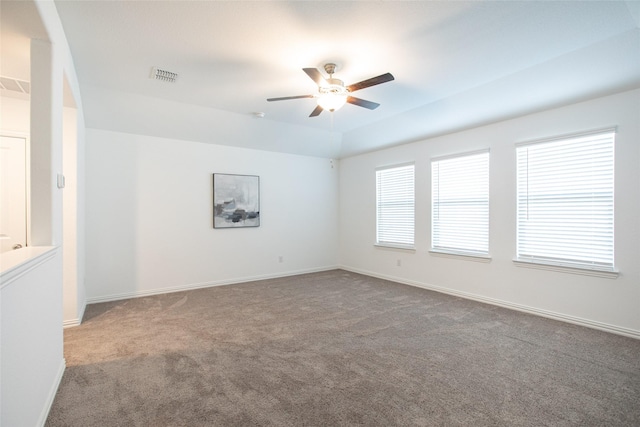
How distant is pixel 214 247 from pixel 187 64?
317 cm

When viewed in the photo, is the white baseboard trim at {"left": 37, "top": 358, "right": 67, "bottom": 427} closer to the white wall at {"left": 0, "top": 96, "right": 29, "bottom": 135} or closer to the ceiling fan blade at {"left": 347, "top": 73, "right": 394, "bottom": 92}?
the white wall at {"left": 0, "top": 96, "right": 29, "bottom": 135}

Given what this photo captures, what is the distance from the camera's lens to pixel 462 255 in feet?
15.5

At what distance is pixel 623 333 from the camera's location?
10.5 feet

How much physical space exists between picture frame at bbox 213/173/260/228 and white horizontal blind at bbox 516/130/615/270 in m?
4.27

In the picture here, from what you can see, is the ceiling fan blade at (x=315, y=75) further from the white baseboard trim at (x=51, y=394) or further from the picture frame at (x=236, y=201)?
the picture frame at (x=236, y=201)

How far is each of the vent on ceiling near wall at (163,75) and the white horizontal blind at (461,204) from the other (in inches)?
157

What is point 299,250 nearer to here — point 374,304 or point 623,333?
point 374,304

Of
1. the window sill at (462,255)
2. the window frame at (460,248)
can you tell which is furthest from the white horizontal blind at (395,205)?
the window sill at (462,255)

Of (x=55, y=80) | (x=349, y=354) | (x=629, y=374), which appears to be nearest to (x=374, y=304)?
(x=349, y=354)

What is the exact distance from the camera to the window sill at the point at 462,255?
4441 mm

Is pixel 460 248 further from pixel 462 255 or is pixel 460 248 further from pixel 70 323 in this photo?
pixel 70 323

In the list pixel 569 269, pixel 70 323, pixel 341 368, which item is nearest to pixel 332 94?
pixel 341 368

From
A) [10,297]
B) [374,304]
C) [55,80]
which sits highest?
[55,80]

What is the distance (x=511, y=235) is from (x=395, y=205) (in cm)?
209
